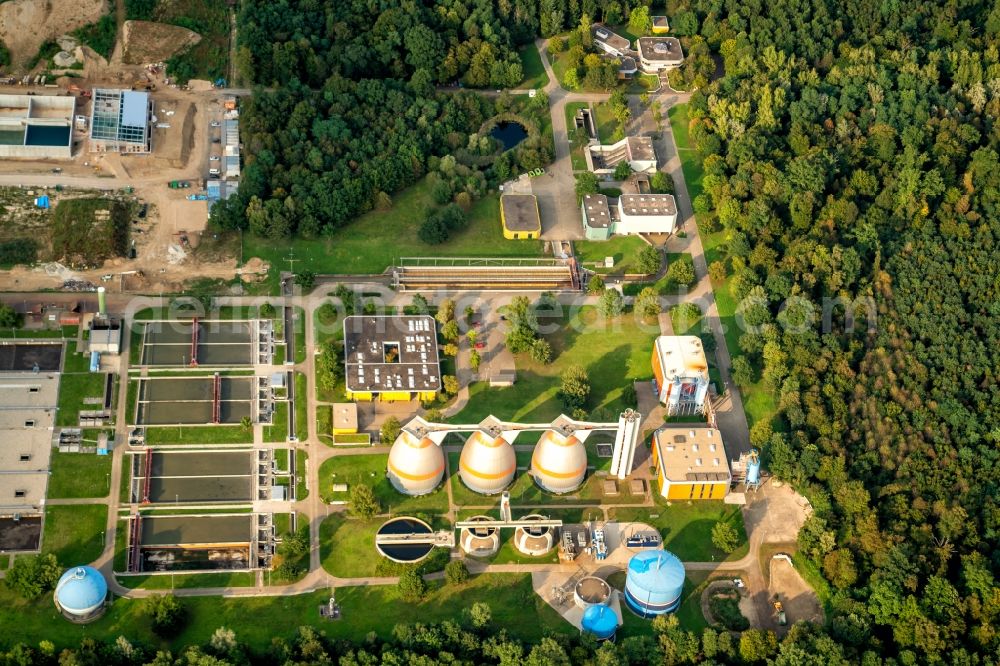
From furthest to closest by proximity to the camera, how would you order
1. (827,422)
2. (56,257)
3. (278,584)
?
(56,257)
(827,422)
(278,584)

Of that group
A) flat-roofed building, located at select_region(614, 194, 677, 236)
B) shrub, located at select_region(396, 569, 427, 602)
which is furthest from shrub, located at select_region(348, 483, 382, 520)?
flat-roofed building, located at select_region(614, 194, 677, 236)

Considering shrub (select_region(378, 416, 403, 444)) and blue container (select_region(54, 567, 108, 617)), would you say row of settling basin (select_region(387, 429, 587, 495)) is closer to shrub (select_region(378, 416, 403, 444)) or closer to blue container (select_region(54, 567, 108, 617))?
shrub (select_region(378, 416, 403, 444))

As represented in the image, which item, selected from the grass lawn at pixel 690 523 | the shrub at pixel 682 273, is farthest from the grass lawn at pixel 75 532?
the shrub at pixel 682 273

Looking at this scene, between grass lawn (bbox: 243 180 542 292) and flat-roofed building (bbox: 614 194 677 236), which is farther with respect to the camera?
flat-roofed building (bbox: 614 194 677 236)

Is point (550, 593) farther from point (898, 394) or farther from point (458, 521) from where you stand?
point (898, 394)

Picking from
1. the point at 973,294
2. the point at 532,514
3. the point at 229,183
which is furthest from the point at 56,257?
the point at 973,294
